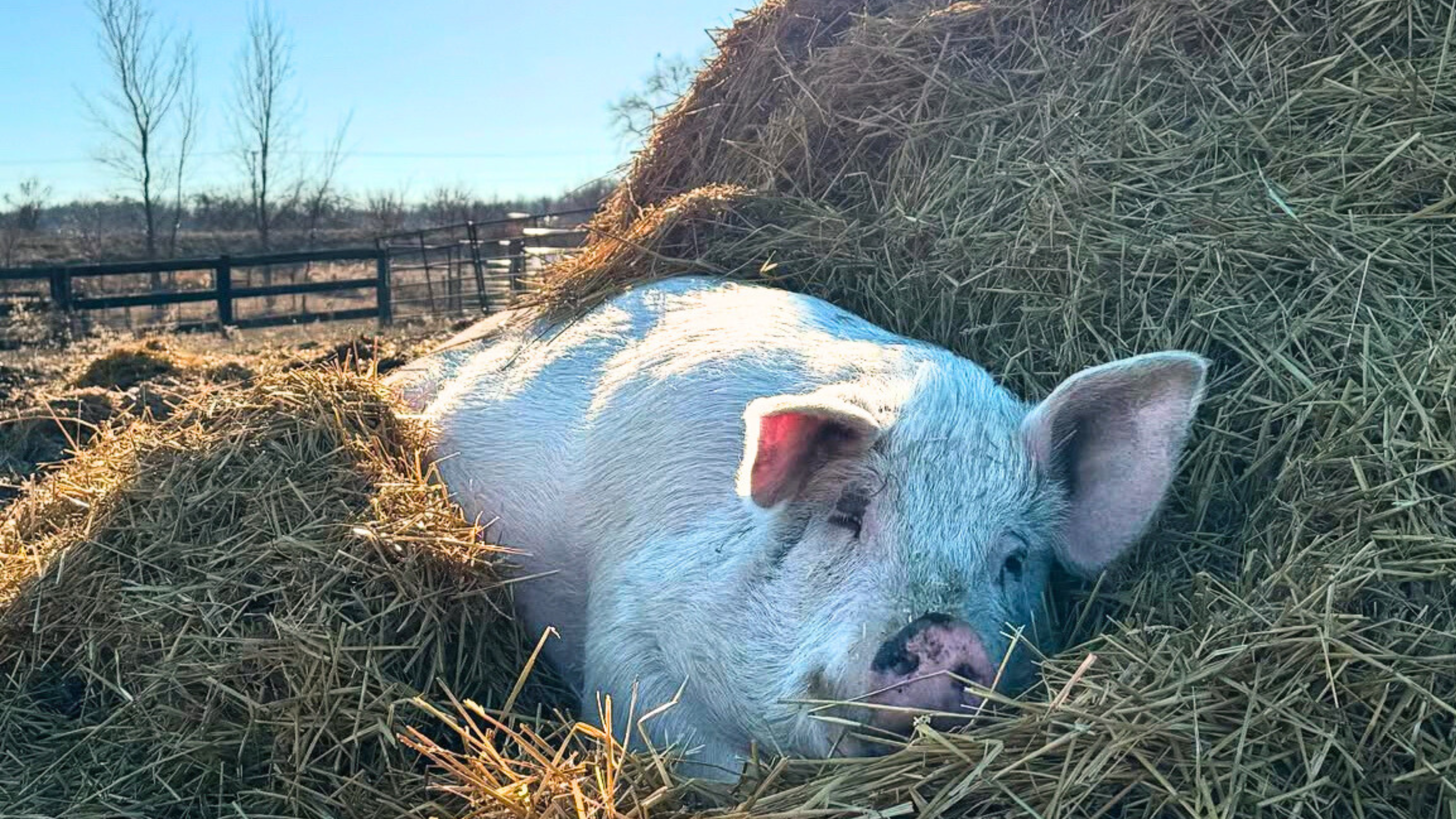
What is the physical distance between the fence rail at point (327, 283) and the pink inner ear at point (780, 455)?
28.0 ft

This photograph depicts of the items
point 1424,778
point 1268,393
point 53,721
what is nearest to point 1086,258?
point 1268,393

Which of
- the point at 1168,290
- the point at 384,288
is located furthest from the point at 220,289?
the point at 1168,290

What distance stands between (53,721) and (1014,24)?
14.1 feet

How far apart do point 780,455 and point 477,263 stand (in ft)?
60.4

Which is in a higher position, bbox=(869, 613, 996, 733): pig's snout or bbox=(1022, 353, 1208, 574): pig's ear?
bbox=(1022, 353, 1208, 574): pig's ear

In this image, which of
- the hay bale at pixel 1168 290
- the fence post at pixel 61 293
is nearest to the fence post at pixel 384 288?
the fence post at pixel 61 293

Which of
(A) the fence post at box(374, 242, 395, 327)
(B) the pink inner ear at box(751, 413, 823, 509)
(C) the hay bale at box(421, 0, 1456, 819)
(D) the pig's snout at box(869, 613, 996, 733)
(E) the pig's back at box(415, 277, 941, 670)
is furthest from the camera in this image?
(A) the fence post at box(374, 242, 395, 327)

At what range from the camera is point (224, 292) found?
16.6m

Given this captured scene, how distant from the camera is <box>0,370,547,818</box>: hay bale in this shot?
2.75 metres

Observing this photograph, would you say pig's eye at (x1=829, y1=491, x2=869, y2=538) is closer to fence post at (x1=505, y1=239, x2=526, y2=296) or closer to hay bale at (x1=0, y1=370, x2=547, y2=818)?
hay bale at (x1=0, y1=370, x2=547, y2=818)

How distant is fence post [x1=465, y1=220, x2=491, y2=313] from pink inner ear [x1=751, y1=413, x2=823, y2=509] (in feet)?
56.3

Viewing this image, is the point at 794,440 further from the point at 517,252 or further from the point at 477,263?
the point at 517,252

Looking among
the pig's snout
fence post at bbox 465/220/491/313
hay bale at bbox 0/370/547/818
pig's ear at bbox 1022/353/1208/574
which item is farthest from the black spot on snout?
fence post at bbox 465/220/491/313

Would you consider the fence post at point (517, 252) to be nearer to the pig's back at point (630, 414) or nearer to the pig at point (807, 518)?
the pig's back at point (630, 414)
